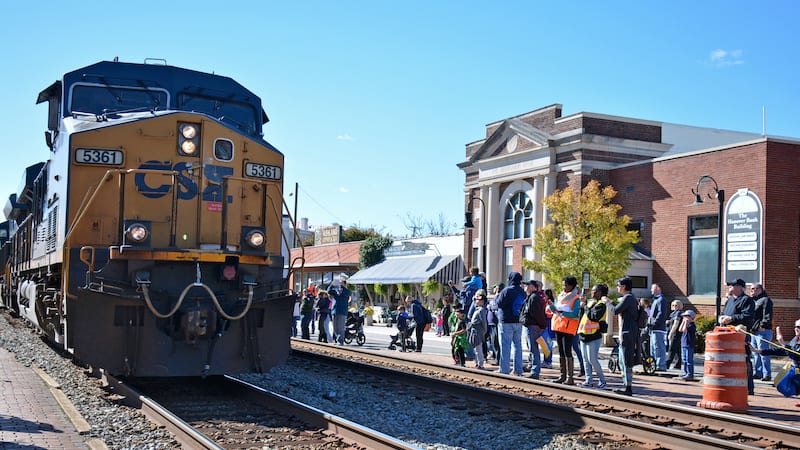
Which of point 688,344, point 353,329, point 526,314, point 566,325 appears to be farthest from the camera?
point 353,329

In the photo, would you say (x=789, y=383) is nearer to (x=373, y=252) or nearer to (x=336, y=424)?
(x=336, y=424)

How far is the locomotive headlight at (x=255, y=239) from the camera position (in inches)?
402

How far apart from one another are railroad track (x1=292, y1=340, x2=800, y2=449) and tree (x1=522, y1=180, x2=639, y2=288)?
53.0 feet

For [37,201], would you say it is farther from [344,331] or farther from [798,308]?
[798,308]

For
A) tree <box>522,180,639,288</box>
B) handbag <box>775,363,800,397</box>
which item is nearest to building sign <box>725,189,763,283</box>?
tree <box>522,180,639,288</box>

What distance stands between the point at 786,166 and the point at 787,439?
2245 cm

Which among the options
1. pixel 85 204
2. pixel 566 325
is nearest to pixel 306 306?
pixel 566 325

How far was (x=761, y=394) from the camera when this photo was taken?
498 inches

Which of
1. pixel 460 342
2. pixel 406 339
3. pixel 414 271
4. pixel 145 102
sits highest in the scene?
pixel 145 102

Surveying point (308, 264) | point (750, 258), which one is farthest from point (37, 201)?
point (308, 264)

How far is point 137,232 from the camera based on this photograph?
9.52 m

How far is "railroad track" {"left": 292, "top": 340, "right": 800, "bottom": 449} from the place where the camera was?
26.5 ft

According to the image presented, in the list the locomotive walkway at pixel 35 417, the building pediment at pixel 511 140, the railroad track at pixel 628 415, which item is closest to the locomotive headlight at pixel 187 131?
the locomotive walkway at pixel 35 417

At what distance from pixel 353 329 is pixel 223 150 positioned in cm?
1371
